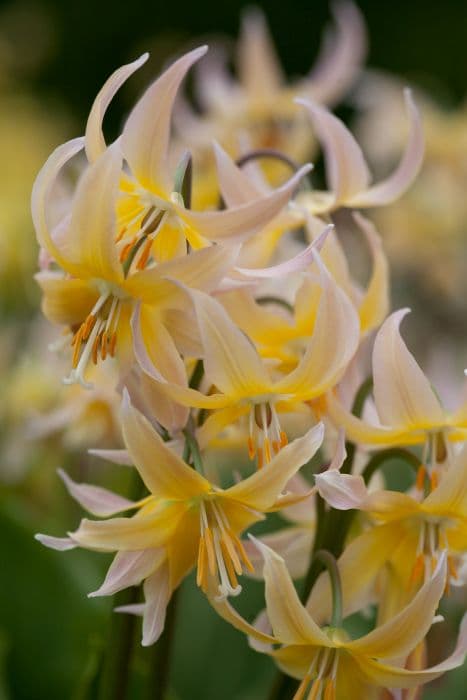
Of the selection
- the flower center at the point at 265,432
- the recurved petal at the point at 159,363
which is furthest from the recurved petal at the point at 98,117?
the flower center at the point at 265,432

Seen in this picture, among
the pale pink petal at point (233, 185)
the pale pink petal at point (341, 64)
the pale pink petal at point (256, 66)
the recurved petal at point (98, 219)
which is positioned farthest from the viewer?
the pale pink petal at point (256, 66)

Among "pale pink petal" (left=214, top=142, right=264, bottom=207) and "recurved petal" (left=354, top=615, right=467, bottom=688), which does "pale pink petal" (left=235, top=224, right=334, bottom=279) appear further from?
"recurved petal" (left=354, top=615, right=467, bottom=688)

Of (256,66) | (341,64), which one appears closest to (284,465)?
(341,64)

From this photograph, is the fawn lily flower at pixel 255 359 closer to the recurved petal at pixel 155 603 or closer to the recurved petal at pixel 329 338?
the recurved petal at pixel 329 338

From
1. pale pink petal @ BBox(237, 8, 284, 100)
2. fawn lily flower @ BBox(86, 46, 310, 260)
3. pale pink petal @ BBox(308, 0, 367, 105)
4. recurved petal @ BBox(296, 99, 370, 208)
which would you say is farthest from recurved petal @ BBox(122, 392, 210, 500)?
pale pink petal @ BBox(237, 8, 284, 100)

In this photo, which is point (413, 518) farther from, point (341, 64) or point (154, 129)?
point (341, 64)

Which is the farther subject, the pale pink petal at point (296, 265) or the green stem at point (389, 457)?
the green stem at point (389, 457)
